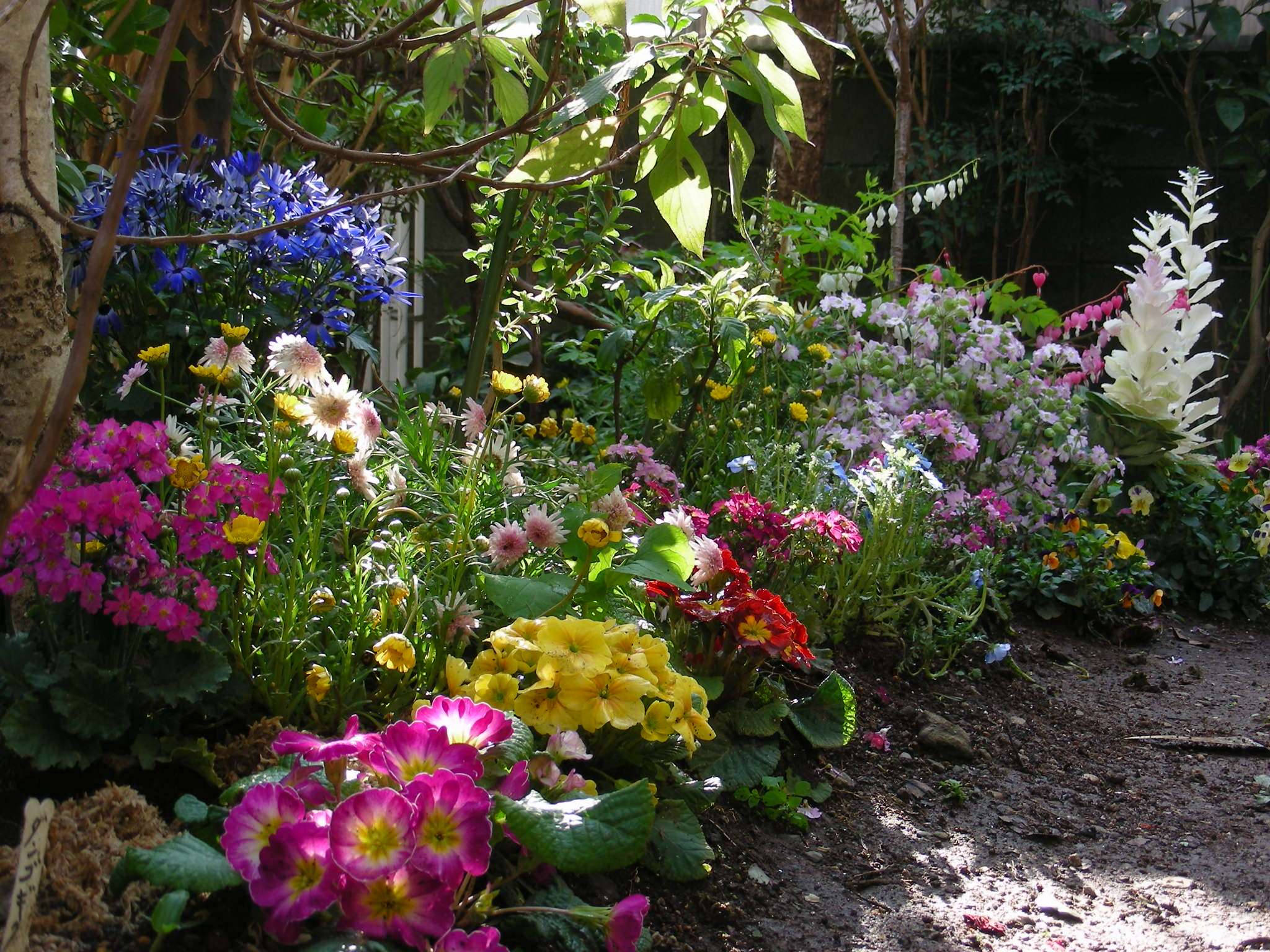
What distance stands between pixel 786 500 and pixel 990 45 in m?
4.58

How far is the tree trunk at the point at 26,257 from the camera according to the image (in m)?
1.30

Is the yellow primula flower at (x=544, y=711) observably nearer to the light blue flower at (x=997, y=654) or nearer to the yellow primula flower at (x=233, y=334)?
the yellow primula flower at (x=233, y=334)

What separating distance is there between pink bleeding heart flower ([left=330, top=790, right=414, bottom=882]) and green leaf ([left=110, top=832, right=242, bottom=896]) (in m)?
0.13

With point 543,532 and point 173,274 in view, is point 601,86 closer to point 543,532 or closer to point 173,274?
point 543,532

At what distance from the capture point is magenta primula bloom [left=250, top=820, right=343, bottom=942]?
1078 millimetres

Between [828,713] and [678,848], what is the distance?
607mm

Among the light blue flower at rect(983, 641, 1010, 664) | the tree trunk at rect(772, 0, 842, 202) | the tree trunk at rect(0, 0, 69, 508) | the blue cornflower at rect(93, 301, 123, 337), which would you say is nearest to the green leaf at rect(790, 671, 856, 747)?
the light blue flower at rect(983, 641, 1010, 664)

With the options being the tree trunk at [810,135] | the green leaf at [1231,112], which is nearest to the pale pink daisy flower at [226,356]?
the tree trunk at [810,135]

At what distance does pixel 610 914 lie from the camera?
1216 mm

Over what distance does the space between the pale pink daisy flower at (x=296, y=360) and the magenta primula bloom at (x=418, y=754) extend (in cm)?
78

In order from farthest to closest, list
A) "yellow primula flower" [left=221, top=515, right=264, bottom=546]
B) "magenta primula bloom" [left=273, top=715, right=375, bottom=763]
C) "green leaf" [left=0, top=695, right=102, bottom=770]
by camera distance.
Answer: "yellow primula flower" [left=221, top=515, right=264, bottom=546]
"green leaf" [left=0, top=695, right=102, bottom=770]
"magenta primula bloom" [left=273, top=715, right=375, bottom=763]

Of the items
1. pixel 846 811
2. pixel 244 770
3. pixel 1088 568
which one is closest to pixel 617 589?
pixel 846 811

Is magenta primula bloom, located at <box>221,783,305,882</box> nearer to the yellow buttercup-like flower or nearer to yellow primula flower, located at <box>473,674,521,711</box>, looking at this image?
yellow primula flower, located at <box>473,674,521,711</box>

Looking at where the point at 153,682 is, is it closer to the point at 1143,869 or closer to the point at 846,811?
the point at 846,811
